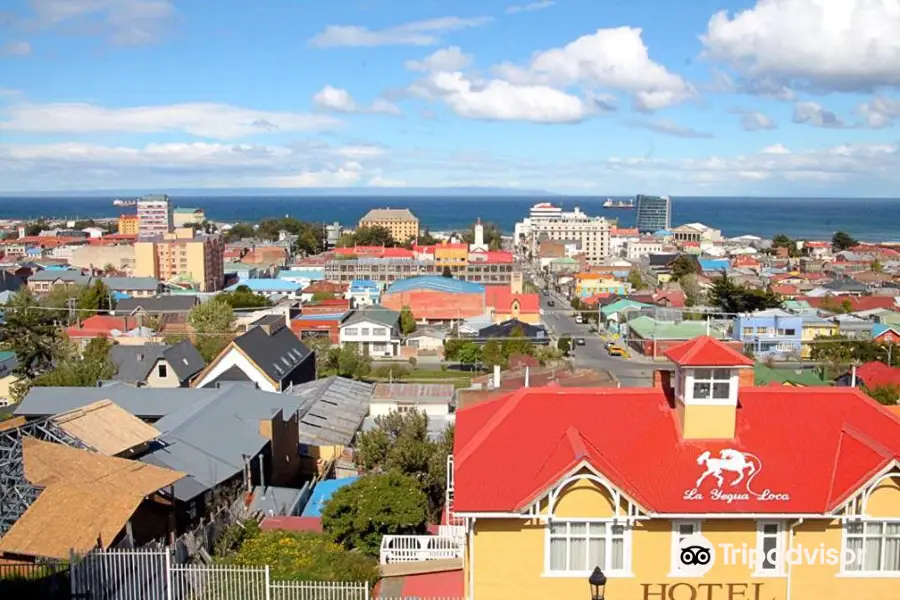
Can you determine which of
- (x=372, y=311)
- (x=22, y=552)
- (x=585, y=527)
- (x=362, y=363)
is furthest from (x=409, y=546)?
(x=372, y=311)

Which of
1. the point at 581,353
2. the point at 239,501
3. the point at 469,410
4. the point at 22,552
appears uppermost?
the point at 469,410

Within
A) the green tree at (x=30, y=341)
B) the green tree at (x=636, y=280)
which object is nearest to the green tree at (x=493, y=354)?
the green tree at (x=30, y=341)

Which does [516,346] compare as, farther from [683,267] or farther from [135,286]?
[683,267]

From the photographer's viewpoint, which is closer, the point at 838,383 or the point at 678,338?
the point at 838,383

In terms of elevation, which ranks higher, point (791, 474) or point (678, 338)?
point (791, 474)

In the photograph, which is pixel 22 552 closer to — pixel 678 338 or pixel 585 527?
pixel 585 527

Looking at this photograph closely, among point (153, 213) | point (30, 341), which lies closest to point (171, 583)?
point (30, 341)
